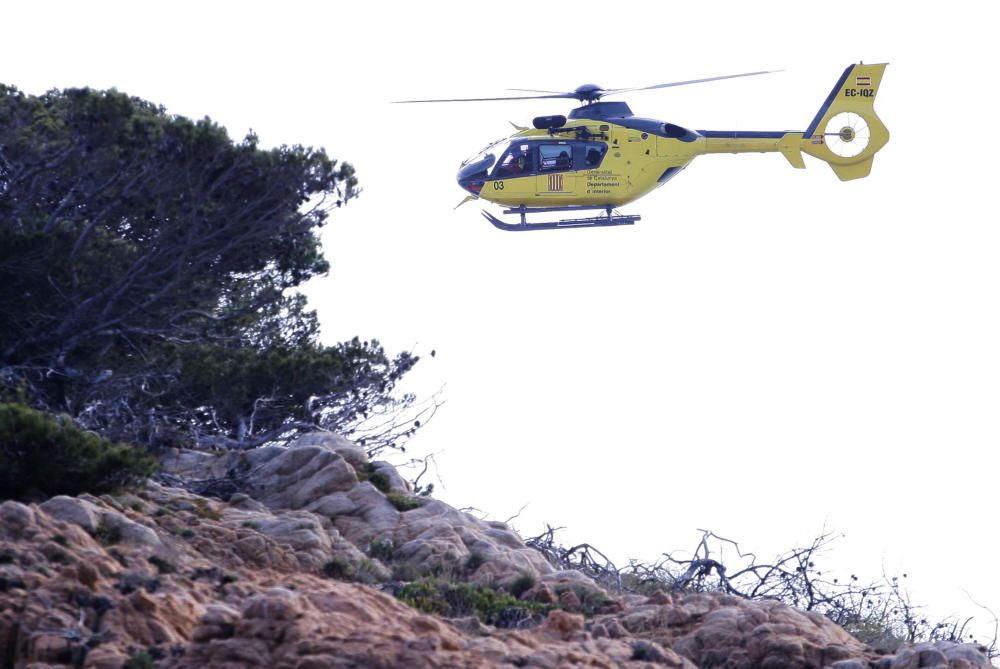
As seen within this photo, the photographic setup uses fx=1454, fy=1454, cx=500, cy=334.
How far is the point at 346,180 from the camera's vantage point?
20672 mm

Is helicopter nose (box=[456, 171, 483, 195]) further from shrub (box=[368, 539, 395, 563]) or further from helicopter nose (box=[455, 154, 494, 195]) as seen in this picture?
shrub (box=[368, 539, 395, 563])

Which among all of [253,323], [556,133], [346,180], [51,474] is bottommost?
[51,474]

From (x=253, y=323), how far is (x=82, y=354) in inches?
132

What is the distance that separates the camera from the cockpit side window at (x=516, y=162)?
25719 millimetres

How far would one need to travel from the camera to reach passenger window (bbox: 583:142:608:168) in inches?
1021

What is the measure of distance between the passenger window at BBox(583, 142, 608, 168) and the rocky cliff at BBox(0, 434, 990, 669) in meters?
10.1

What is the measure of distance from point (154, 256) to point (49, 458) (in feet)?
20.7

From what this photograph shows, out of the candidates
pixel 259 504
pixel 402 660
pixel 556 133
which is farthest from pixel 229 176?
pixel 402 660

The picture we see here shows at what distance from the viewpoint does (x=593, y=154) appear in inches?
1022

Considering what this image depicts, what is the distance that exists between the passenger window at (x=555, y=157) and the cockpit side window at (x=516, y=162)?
181 mm

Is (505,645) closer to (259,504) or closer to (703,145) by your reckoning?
(259,504)

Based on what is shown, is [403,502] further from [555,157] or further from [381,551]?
[555,157]

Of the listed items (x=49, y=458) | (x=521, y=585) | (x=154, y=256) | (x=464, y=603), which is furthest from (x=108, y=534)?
(x=154, y=256)

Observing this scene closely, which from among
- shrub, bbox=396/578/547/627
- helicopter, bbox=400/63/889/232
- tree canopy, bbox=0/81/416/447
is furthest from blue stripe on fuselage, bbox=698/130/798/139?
shrub, bbox=396/578/547/627
